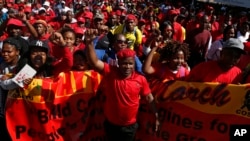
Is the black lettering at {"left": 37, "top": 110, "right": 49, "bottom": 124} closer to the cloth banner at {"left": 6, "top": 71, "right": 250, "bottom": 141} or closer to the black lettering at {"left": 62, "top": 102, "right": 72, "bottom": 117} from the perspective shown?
the cloth banner at {"left": 6, "top": 71, "right": 250, "bottom": 141}

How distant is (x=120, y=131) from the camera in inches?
187

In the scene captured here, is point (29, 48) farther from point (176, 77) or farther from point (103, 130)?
point (176, 77)

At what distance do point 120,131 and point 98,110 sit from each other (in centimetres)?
66

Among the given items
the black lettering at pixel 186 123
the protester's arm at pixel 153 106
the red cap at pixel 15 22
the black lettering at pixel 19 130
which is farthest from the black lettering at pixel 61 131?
the red cap at pixel 15 22

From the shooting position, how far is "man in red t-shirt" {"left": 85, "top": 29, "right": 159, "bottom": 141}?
4.52 m

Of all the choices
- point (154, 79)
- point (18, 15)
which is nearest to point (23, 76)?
point (154, 79)

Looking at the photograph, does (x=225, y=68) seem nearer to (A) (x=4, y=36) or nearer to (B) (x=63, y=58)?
(B) (x=63, y=58)

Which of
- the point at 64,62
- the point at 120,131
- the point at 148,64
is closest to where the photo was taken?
the point at 120,131

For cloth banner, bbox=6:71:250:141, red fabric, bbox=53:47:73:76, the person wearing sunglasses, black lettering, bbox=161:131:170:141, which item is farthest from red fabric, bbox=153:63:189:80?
red fabric, bbox=53:47:73:76

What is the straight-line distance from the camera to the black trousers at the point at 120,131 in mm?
4758

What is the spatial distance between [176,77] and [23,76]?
1.82m

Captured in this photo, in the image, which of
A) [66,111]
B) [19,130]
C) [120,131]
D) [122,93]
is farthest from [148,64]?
[19,130]

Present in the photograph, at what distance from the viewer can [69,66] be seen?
5.26 m

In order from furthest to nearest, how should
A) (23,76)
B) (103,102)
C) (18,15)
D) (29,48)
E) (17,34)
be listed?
1. (18,15)
2. (17,34)
3. (103,102)
4. (29,48)
5. (23,76)
